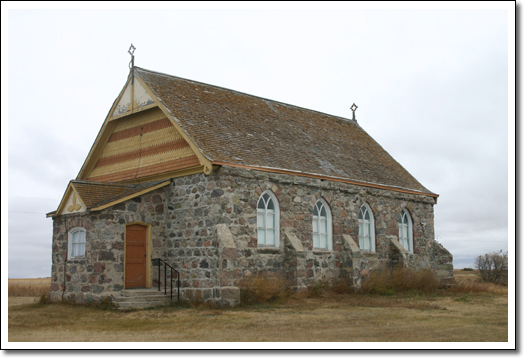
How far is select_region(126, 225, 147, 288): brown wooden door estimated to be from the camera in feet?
59.7

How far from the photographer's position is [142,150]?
20.8 metres

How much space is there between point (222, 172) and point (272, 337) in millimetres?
7495

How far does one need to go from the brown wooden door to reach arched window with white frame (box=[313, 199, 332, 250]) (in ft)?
20.2

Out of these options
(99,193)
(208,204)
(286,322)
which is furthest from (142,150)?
(286,322)

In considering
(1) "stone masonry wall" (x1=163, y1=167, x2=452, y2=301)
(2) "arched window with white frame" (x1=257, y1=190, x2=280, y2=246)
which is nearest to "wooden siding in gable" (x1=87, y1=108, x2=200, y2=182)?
(1) "stone masonry wall" (x1=163, y1=167, x2=452, y2=301)

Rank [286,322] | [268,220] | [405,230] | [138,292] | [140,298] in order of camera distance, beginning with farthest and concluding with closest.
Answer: [405,230]
[268,220]
[138,292]
[140,298]
[286,322]

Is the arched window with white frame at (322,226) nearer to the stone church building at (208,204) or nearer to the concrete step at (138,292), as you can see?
the stone church building at (208,204)

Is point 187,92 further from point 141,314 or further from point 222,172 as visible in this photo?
point 141,314

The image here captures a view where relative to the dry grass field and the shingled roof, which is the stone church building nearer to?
the shingled roof

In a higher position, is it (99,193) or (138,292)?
(99,193)

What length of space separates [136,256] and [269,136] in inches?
272

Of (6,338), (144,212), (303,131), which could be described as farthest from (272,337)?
(303,131)

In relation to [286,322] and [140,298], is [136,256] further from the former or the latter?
[286,322]

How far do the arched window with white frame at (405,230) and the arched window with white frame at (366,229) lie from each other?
2312mm
